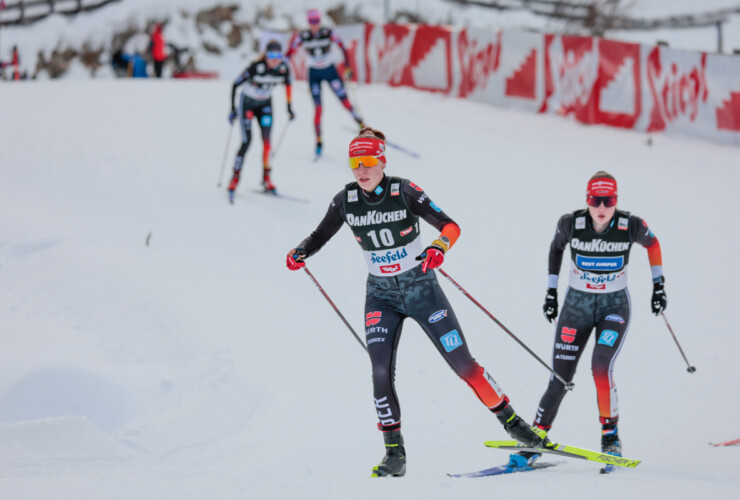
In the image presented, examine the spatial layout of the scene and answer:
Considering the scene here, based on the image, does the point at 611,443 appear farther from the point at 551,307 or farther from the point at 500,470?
the point at 551,307

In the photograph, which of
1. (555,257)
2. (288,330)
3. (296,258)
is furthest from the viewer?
(288,330)

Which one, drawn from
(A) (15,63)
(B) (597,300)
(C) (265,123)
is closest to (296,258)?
(B) (597,300)

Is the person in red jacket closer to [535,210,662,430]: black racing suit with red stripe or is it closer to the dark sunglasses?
[535,210,662,430]: black racing suit with red stripe

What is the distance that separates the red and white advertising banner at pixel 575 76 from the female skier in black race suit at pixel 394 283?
10.1 meters

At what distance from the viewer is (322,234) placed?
566 cm

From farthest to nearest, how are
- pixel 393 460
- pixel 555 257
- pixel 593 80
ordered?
1. pixel 593 80
2. pixel 555 257
3. pixel 393 460

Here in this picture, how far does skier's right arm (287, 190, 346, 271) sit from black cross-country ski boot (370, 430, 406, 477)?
50.9 inches

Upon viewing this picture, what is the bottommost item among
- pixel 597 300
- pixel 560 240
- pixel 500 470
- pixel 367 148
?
pixel 500 470

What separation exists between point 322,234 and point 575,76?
11.8 metres

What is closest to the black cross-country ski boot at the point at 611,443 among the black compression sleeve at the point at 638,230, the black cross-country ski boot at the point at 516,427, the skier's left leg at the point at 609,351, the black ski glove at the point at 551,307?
the skier's left leg at the point at 609,351

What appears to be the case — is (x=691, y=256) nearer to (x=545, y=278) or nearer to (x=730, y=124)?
(x=545, y=278)

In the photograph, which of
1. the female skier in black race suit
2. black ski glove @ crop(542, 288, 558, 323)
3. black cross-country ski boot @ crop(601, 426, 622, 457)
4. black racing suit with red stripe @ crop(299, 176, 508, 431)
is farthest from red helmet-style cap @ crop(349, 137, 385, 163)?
black cross-country ski boot @ crop(601, 426, 622, 457)

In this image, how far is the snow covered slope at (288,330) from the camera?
590cm

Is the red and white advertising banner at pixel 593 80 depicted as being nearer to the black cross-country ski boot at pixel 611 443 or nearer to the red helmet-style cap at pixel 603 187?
the red helmet-style cap at pixel 603 187
